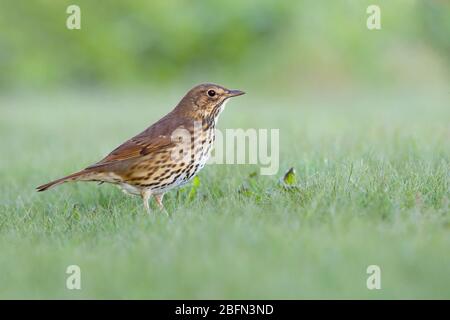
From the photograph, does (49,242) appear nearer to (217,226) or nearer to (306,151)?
(217,226)

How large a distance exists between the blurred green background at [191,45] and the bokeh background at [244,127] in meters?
0.03

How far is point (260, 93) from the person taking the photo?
15.0 meters

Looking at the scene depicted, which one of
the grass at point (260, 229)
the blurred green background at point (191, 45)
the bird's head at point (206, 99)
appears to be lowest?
the grass at point (260, 229)

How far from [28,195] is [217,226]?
2587mm

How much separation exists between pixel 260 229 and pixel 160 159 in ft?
4.82

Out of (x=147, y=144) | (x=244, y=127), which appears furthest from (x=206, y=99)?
(x=244, y=127)

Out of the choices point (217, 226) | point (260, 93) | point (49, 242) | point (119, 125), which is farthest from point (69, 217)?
point (260, 93)

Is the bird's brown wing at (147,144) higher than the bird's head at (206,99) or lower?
lower

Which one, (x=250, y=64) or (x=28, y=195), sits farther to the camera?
(x=250, y=64)

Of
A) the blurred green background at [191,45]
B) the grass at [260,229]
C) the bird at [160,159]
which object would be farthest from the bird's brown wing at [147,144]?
the blurred green background at [191,45]

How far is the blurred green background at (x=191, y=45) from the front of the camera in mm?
14953

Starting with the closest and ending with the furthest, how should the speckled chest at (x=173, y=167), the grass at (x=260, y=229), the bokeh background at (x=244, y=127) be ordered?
the grass at (x=260, y=229) → the bokeh background at (x=244, y=127) → the speckled chest at (x=173, y=167)

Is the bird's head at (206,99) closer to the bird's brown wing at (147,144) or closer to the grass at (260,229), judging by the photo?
the bird's brown wing at (147,144)

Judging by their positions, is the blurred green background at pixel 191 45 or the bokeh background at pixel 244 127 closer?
the bokeh background at pixel 244 127
